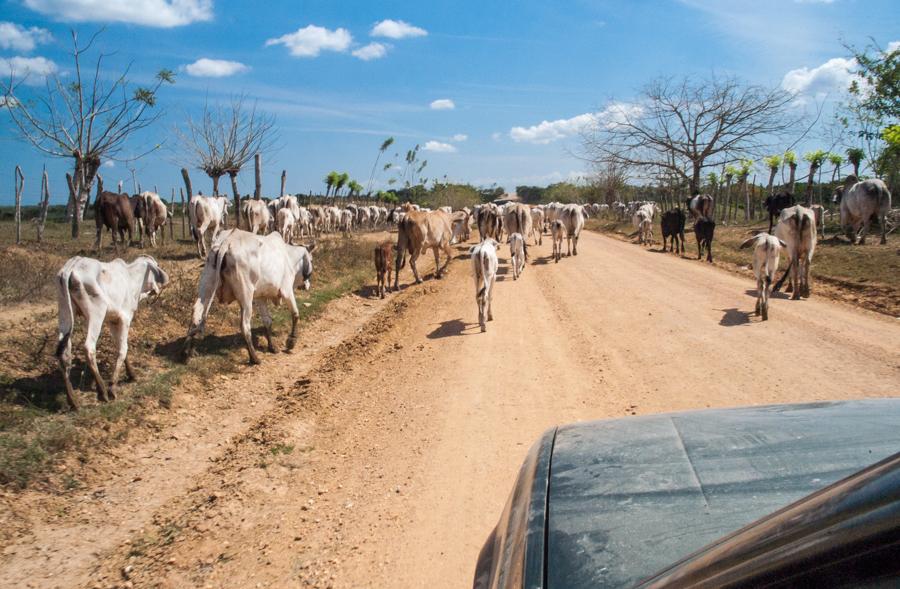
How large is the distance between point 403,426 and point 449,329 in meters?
4.37

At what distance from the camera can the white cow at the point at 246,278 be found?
28.2 ft

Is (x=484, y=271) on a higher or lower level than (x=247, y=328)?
higher

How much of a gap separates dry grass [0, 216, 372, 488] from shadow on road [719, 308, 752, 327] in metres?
8.15

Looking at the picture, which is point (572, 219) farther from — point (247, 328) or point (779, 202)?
point (247, 328)

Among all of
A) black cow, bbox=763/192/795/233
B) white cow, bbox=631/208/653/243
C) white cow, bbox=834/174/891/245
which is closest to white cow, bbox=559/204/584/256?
white cow, bbox=631/208/653/243

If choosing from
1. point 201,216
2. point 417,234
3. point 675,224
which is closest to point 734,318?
point 417,234

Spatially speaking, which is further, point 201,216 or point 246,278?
point 201,216

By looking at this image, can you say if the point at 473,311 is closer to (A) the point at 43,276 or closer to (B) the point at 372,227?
(A) the point at 43,276

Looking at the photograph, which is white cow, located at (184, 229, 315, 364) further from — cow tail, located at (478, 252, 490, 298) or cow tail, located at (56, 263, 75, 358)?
cow tail, located at (478, 252, 490, 298)

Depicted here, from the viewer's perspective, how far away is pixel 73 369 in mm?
7496

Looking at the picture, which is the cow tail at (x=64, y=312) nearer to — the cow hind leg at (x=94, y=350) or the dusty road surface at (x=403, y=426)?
the cow hind leg at (x=94, y=350)

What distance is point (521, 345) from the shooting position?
360 inches

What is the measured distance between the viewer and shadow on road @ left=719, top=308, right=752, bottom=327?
9736 mm

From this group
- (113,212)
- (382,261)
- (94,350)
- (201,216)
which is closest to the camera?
(94,350)
